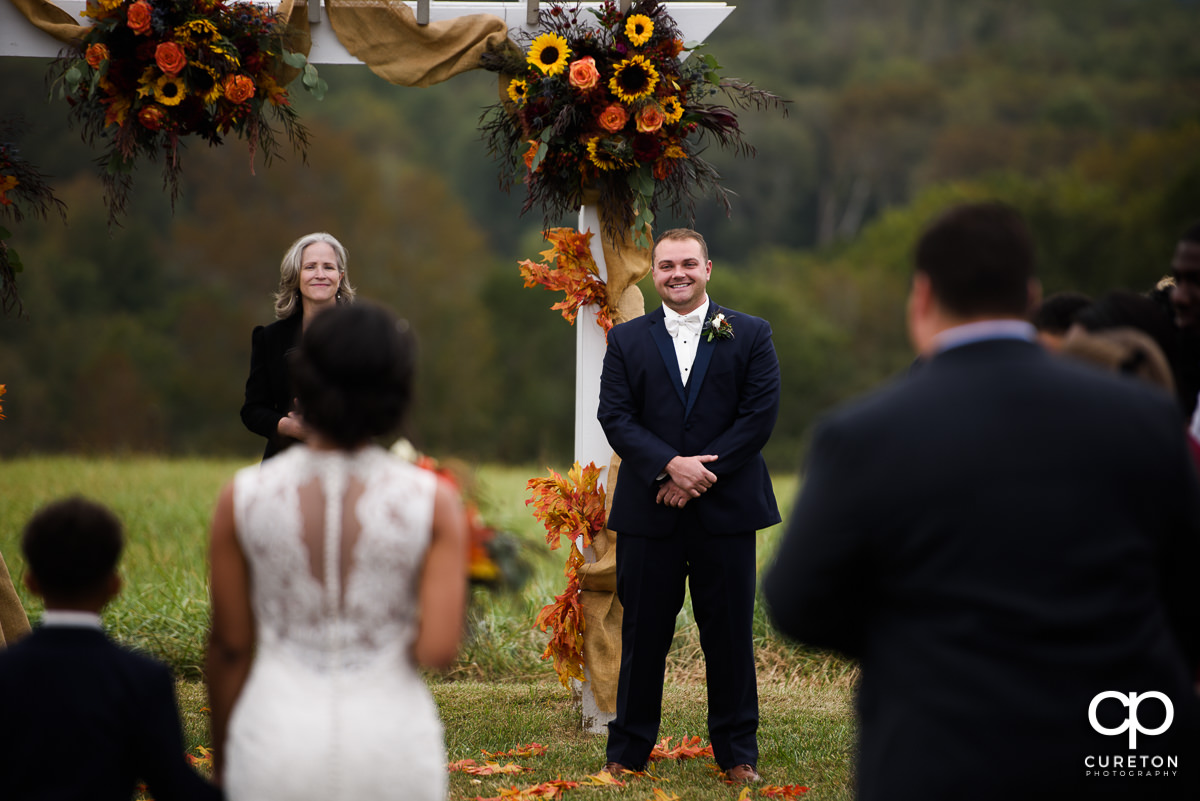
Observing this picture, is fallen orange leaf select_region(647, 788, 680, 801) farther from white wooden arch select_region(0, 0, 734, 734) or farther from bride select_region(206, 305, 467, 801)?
bride select_region(206, 305, 467, 801)

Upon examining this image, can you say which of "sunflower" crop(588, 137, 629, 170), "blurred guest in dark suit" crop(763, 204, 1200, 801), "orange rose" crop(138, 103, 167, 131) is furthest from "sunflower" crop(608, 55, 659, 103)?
"blurred guest in dark suit" crop(763, 204, 1200, 801)

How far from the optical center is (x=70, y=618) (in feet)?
7.98

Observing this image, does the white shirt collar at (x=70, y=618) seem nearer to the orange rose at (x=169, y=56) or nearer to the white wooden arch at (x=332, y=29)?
the orange rose at (x=169, y=56)

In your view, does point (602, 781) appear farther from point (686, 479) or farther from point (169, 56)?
point (169, 56)

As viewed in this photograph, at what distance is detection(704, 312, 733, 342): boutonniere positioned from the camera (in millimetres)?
5043

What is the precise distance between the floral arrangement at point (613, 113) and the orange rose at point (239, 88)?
1.06m

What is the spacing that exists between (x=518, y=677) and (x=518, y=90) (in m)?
3.57

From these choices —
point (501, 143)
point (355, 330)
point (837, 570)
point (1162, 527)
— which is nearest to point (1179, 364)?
point (1162, 527)

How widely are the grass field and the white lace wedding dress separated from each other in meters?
0.33

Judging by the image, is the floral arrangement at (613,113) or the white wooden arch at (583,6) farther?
the white wooden arch at (583,6)

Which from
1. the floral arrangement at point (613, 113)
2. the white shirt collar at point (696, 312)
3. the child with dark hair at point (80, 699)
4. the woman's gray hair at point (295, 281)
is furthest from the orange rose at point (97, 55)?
the child with dark hair at point (80, 699)

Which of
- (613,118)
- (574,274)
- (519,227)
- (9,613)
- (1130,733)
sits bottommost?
(9,613)

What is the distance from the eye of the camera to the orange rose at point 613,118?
5.25 meters

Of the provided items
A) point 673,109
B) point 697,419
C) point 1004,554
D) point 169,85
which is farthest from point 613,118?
point 1004,554
